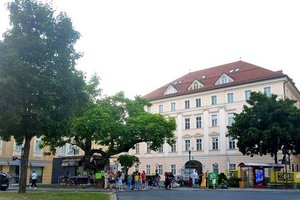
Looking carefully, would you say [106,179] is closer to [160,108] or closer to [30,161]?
[30,161]

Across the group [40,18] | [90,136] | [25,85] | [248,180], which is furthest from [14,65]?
[248,180]

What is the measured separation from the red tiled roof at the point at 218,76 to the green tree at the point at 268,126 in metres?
12.9

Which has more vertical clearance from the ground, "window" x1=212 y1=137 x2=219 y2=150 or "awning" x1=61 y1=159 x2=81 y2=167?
"window" x1=212 y1=137 x2=219 y2=150

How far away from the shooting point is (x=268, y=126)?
40.6 metres

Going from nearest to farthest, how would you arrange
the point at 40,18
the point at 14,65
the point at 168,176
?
the point at 14,65
the point at 40,18
the point at 168,176

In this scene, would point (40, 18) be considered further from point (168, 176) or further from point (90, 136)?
point (168, 176)

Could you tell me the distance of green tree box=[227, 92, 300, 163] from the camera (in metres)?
39.5

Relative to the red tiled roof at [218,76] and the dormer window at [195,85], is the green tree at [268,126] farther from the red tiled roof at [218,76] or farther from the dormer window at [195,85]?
the dormer window at [195,85]

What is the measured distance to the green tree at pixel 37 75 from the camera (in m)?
21.4

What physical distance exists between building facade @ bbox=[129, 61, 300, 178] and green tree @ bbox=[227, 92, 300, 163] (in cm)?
1155

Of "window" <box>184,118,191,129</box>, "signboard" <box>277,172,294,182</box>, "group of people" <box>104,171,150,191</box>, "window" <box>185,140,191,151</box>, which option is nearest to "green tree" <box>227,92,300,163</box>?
"signboard" <box>277,172,294,182</box>

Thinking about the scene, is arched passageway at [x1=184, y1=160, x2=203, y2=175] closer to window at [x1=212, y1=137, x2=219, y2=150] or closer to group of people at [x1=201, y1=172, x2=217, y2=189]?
window at [x1=212, y1=137, x2=219, y2=150]

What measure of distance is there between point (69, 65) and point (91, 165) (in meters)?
17.5

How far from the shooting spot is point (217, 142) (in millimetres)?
59000
